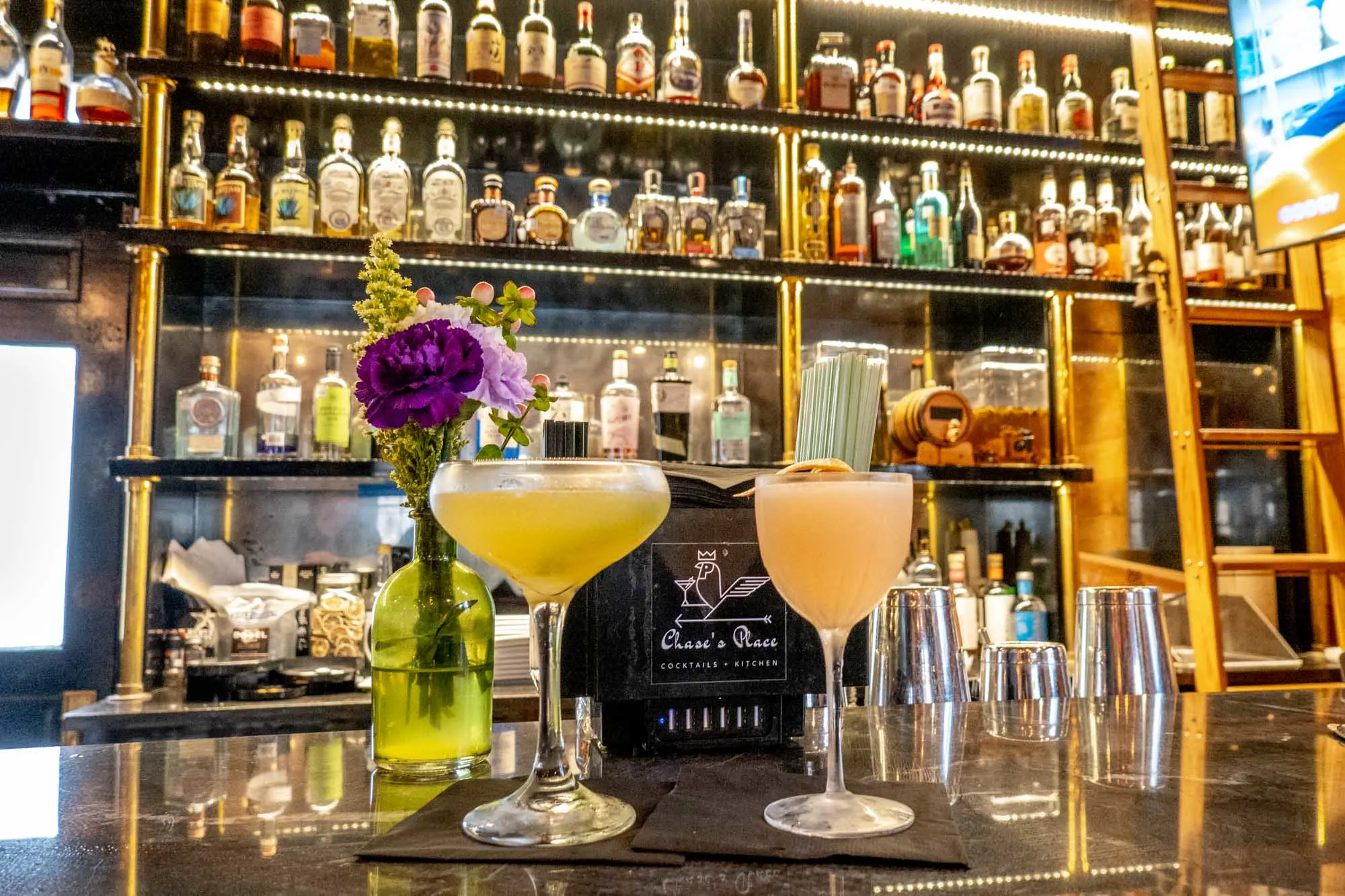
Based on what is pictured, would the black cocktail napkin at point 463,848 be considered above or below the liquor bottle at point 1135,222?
below

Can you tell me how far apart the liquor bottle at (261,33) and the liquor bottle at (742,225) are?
1.12 m

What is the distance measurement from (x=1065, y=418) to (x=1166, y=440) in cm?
61

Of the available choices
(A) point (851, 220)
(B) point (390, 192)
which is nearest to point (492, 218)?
(B) point (390, 192)

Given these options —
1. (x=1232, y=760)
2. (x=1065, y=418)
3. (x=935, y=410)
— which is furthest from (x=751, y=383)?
(x=1232, y=760)

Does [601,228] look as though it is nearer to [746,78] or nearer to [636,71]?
[636,71]

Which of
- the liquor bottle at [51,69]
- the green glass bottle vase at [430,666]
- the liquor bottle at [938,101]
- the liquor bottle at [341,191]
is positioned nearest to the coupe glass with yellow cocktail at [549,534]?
the green glass bottle vase at [430,666]

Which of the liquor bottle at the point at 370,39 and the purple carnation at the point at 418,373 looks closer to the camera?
the purple carnation at the point at 418,373

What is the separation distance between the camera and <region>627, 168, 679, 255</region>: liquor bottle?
7.90ft

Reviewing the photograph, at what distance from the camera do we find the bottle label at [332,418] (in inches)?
87.5

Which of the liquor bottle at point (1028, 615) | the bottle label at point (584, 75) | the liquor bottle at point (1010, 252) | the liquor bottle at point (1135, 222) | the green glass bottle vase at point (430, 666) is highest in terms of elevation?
the bottle label at point (584, 75)

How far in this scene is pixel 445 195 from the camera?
2.28 m

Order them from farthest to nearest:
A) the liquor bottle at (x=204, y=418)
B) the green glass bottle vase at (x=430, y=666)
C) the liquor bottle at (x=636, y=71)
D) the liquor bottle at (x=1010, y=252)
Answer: the liquor bottle at (x=1010, y=252) → the liquor bottle at (x=636, y=71) → the liquor bottle at (x=204, y=418) → the green glass bottle vase at (x=430, y=666)

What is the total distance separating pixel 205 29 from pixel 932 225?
1.80 metres

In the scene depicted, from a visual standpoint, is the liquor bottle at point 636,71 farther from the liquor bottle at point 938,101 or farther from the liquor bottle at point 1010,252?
the liquor bottle at point 1010,252
